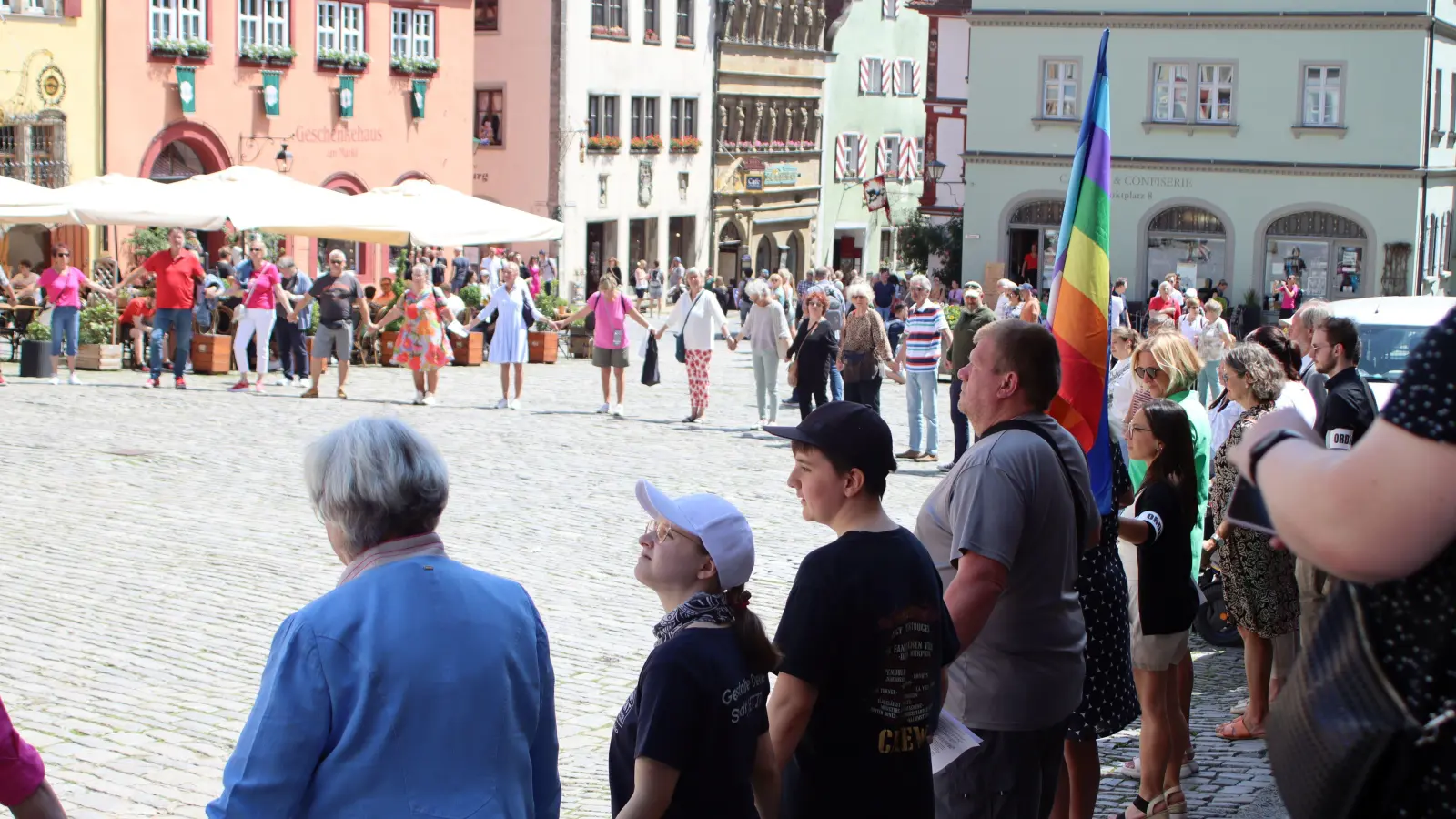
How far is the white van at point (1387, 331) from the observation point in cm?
1387

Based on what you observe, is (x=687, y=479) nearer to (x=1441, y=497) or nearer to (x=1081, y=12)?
(x=1441, y=497)

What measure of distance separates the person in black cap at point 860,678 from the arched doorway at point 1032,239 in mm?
40596

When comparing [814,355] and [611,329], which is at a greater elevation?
[611,329]

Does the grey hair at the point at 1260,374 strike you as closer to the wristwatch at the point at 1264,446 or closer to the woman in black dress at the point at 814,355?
the wristwatch at the point at 1264,446

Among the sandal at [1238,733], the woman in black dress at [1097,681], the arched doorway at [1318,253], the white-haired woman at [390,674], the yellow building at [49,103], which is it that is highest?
the yellow building at [49,103]

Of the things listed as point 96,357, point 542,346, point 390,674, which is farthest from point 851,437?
point 542,346

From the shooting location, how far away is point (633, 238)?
52844mm

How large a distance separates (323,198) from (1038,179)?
22.6 meters

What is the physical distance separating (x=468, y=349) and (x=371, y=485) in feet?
80.9

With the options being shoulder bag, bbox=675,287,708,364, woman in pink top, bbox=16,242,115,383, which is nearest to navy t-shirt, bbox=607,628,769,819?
shoulder bag, bbox=675,287,708,364

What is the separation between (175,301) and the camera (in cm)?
2084

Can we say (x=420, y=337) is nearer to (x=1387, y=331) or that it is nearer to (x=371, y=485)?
(x=1387, y=331)

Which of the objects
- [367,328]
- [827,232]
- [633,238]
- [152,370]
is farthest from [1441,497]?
[827,232]

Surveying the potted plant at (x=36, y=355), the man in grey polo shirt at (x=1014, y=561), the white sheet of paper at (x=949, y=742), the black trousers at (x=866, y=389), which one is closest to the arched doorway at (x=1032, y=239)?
the potted plant at (x=36, y=355)
